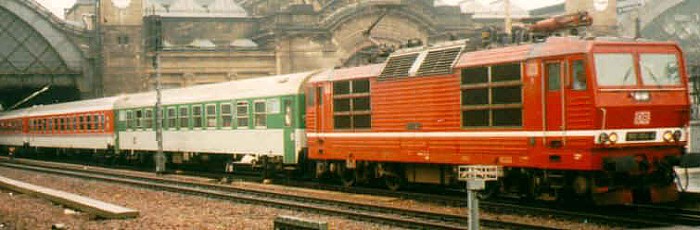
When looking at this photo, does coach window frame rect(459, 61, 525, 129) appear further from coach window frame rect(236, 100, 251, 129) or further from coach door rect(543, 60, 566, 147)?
coach window frame rect(236, 100, 251, 129)

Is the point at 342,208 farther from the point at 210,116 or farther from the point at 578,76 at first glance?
the point at 210,116

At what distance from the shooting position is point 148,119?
121ft

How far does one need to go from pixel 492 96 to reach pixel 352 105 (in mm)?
5522

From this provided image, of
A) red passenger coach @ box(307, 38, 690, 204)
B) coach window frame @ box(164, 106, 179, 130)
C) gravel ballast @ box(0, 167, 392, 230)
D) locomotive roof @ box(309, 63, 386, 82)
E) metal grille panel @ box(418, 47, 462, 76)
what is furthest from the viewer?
coach window frame @ box(164, 106, 179, 130)

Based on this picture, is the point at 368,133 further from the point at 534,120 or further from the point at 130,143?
the point at 130,143

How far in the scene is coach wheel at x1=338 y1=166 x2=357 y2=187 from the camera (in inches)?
955

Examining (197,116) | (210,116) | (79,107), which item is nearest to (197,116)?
(197,116)

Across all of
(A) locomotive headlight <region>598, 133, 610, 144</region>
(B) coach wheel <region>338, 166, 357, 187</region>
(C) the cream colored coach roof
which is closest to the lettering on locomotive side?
(A) locomotive headlight <region>598, 133, 610, 144</region>

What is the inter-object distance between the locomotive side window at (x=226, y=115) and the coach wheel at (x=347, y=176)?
6834 mm

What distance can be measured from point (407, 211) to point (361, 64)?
6970mm

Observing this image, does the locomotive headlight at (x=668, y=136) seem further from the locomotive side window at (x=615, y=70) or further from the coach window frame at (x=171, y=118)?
the coach window frame at (x=171, y=118)

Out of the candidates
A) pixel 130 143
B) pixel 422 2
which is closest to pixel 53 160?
pixel 130 143

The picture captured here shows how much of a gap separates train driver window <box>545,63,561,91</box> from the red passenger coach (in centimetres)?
2

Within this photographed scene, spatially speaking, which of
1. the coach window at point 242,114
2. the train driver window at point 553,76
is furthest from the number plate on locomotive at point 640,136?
the coach window at point 242,114
